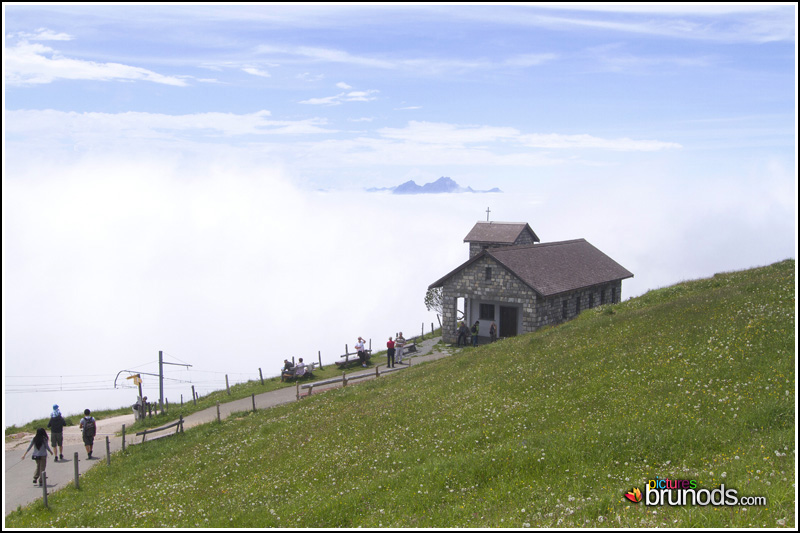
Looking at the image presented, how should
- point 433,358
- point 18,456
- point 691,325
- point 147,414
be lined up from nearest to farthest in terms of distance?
point 691,325 → point 18,456 → point 147,414 → point 433,358

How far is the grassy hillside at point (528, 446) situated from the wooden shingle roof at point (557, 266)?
594 inches

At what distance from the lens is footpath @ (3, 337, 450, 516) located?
22672 millimetres

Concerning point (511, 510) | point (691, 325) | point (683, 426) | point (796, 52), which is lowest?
point (511, 510)

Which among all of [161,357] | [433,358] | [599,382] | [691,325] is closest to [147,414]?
[161,357]

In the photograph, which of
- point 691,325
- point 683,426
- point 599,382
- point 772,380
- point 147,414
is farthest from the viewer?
point 147,414

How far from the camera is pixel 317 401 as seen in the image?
3092 cm

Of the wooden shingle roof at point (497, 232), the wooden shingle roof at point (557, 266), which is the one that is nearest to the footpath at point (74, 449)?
the wooden shingle roof at point (557, 266)

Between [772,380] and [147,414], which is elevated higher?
[772,380]

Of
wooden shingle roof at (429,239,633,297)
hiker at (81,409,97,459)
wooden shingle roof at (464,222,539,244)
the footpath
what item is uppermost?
wooden shingle roof at (464,222,539,244)

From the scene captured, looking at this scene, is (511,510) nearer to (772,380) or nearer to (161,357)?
(772,380)

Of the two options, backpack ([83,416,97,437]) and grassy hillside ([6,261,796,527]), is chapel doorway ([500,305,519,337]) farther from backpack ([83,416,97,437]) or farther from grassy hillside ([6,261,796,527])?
backpack ([83,416,97,437])

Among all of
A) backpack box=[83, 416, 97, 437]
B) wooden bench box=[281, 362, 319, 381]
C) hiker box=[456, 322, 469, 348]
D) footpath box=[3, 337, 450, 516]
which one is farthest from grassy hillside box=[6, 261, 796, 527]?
hiker box=[456, 322, 469, 348]

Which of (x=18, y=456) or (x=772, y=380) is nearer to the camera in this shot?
(x=772, y=380)

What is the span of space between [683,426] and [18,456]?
2772 cm
